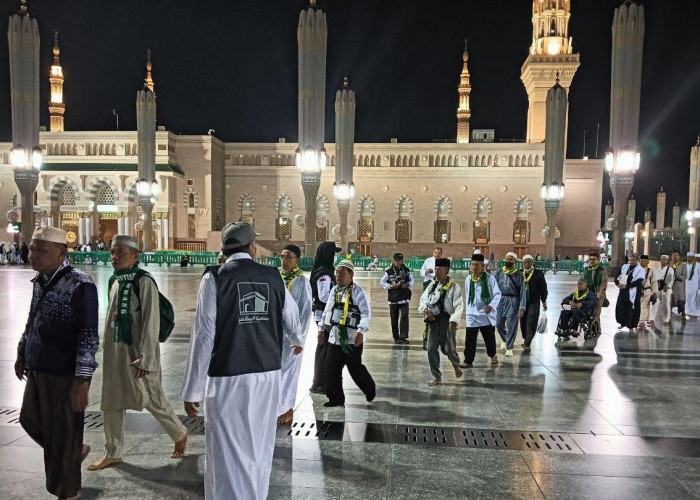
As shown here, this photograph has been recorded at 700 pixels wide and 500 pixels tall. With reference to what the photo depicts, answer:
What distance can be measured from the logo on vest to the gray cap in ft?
0.85

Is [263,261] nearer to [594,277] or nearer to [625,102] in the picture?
[625,102]

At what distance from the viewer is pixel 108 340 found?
3.89m

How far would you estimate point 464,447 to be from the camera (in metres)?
4.32

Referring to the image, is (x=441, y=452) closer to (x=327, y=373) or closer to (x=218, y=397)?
(x=327, y=373)

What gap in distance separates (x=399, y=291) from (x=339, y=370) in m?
3.62

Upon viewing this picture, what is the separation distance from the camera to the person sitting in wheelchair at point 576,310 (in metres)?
9.17

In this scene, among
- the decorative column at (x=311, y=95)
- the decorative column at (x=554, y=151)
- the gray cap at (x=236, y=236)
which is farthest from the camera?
the decorative column at (x=554, y=151)

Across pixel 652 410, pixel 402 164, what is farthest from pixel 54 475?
pixel 402 164

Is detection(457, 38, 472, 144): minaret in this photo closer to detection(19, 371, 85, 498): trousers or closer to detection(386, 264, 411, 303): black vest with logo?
detection(386, 264, 411, 303): black vest with logo

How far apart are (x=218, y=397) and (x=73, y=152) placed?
45692 mm

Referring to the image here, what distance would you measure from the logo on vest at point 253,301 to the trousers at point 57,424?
1198 mm

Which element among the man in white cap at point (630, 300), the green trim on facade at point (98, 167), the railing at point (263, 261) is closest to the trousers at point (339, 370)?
the man in white cap at point (630, 300)

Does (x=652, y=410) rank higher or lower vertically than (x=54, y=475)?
lower

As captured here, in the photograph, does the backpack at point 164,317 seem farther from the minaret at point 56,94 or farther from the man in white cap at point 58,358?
the minaret at point 56,94
